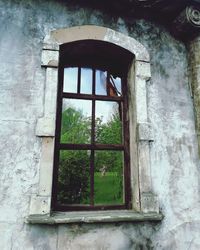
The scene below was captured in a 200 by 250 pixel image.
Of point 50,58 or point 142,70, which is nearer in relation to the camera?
point 50,58

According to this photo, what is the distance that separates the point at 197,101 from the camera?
293 centimetres

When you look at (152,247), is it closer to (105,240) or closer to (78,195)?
(105,240)

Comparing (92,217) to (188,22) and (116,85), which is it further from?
(188,22)

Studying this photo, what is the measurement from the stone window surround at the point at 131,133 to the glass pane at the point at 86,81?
0.43 metres

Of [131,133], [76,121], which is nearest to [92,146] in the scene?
[76,121]

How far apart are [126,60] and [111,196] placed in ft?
5.86

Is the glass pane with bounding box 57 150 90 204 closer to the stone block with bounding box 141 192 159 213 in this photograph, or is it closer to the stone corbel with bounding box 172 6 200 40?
the stone block with bounding box 141 192 159 213

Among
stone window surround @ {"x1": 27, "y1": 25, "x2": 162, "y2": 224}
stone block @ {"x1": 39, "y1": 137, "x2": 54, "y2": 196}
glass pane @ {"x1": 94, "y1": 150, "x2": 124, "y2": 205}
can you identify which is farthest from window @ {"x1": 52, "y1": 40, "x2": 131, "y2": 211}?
stone block @ {"x1": 39, "y1": 137, "x2": 54, "y2": 196}

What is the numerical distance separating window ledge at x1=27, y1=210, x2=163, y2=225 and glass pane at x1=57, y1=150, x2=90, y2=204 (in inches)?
7.5

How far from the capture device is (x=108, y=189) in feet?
8.98

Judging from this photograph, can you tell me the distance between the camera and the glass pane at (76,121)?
2.75 metres

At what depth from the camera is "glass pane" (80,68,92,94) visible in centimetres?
292

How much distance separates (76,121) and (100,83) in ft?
2.03

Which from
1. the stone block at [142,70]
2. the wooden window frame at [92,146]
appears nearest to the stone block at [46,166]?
the wooden window frame at [92,146]
